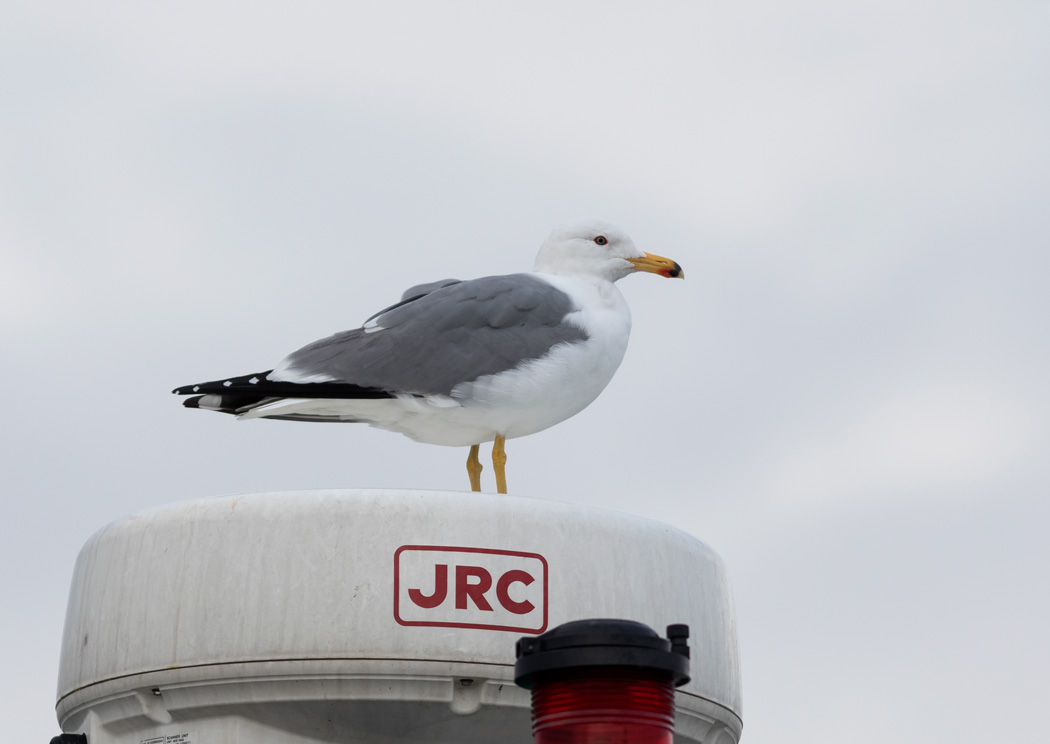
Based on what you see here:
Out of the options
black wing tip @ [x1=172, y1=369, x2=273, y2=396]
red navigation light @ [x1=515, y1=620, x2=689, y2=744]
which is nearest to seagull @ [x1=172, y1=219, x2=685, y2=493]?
black wing tip @ [x1=172, y1=369, x2=273, y2=396]

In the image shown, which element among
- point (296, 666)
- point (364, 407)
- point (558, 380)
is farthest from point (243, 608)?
point (558, 380)

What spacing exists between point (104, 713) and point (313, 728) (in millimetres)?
881

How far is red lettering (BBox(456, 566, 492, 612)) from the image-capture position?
223 inches

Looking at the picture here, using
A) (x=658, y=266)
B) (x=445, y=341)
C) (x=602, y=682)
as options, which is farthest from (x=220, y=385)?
(x=602, y=682)

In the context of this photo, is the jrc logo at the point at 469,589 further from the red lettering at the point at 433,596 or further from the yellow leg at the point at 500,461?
the yellow leg at the point at 500,461

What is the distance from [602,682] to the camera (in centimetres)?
334

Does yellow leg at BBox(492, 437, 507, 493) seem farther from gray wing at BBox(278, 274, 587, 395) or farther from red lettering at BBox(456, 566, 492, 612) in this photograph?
red lettering at BBox(456, 566, 492, 612)

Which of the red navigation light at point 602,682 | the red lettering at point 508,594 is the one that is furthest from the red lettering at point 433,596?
the red navigation light at point 602,682

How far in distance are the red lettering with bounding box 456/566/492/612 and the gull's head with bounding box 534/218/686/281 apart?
2.55m

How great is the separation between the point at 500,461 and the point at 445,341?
2.19 feet

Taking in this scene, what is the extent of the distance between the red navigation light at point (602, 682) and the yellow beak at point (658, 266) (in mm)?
4779

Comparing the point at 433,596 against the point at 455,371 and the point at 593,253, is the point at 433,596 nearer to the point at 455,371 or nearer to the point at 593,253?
the point at 455,371

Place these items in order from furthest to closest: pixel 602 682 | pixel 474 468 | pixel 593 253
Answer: pixel 593 253 → pixel 474 468 → pixel 602 682

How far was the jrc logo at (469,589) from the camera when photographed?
5625 mm
